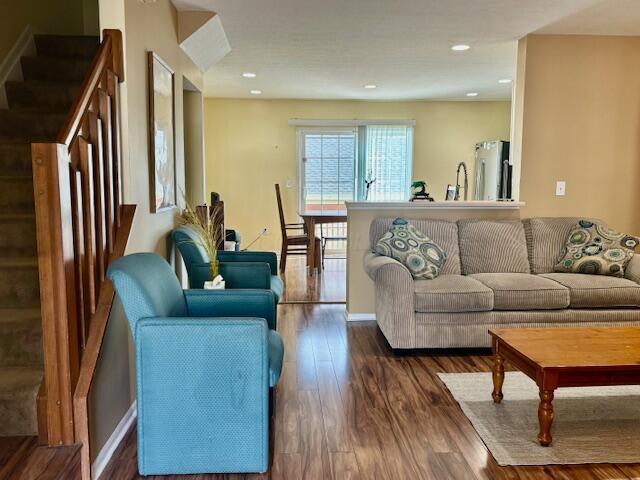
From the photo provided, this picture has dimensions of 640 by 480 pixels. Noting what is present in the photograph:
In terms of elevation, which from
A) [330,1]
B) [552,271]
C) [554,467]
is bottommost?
[554,467]

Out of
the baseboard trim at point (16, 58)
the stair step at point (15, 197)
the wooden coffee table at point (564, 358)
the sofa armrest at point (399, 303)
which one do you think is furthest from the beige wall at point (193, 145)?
the wooden coffee table at point (564, 358)

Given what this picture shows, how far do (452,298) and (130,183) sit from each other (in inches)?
84.7

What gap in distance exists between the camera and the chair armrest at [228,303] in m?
2.54

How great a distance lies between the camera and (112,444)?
218 centimetres

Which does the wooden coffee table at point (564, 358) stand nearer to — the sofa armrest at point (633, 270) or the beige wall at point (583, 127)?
the sofa armrest at point (633, 270)

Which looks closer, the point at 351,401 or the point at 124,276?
the point at 124,276

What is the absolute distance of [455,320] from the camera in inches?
133

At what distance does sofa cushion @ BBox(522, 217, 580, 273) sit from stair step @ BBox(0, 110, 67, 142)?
3.61m

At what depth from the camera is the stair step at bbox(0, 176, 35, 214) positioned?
109 inches

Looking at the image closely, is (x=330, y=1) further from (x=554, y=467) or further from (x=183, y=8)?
(x=554, y=467)

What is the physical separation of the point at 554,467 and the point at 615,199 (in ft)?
10.0

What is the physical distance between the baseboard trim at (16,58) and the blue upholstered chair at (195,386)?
223cm

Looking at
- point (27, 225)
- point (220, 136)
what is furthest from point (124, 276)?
point (220, 136)

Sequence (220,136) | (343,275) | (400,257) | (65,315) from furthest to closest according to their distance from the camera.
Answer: (220,136) → (343,275) → (400,257) → (65,315)
